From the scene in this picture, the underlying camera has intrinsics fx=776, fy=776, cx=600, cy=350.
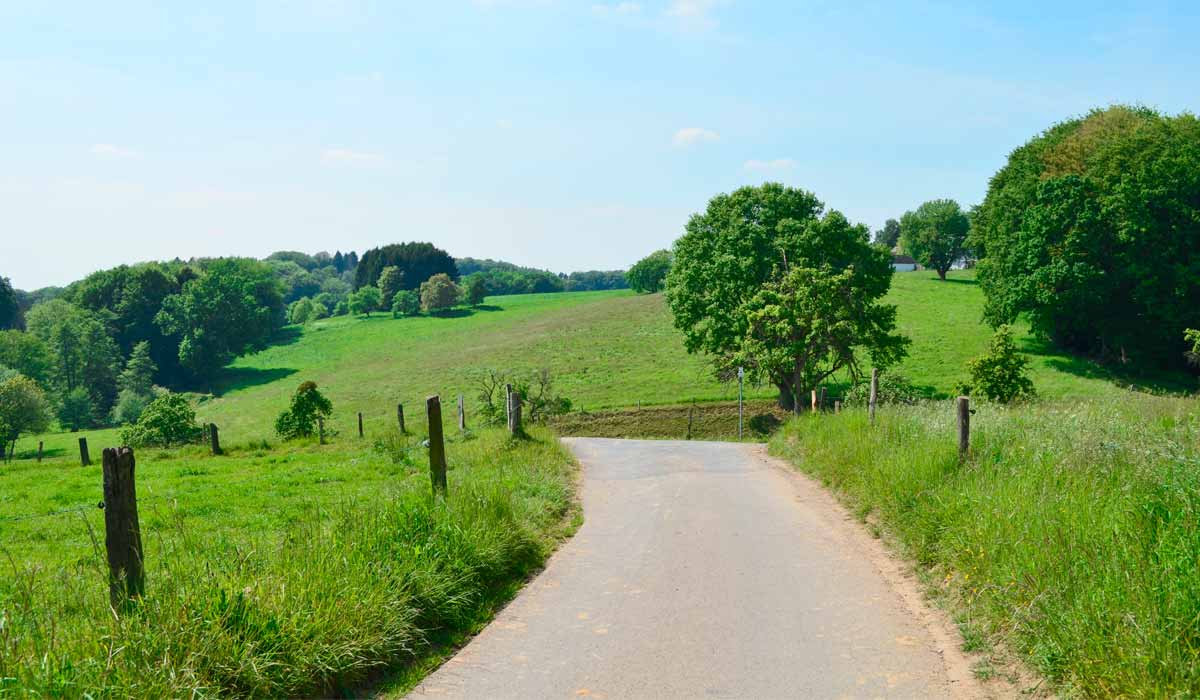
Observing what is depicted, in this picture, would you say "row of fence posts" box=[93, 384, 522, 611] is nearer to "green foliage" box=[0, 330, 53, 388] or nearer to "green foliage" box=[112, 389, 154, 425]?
"green foliage" box=[112, 389, 154, 425]

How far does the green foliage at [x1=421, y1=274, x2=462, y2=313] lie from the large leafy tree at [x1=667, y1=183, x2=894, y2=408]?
68.1 m

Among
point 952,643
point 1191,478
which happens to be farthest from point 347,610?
point 1191,478

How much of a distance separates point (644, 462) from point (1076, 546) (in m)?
14.3

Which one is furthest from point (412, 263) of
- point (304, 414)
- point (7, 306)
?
point (304, 414)

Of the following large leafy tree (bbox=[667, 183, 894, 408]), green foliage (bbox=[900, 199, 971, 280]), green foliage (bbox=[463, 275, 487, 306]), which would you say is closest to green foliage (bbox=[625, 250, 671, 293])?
green foliage (bbox=[463, 275, 487, 306])

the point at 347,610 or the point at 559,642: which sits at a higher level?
the point at 347,610

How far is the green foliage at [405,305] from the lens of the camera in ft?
357

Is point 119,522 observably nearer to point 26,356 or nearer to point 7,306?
point 26,356

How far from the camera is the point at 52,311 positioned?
78750 mm

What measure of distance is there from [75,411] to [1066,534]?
3195 inches

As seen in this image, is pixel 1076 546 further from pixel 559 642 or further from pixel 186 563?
pixel 186 563

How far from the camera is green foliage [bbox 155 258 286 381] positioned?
80.1 metres

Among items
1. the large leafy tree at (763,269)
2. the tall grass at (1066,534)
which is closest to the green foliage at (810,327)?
the large leafy tree at (763,269)

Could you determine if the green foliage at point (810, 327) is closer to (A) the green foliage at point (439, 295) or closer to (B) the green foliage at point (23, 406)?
(B) the green foliage at point (23, 406)
